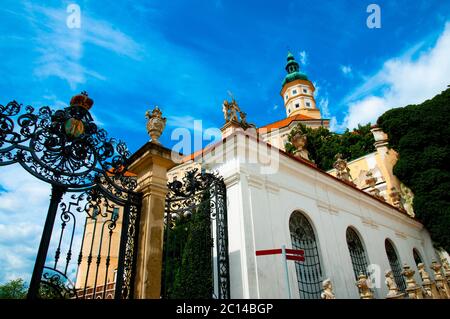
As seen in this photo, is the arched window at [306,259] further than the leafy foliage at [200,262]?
Yes

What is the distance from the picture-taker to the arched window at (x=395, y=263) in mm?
12633

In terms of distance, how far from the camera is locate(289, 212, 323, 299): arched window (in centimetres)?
811

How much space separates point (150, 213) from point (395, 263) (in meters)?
12.6

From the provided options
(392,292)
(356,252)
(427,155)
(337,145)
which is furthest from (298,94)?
(392,292)

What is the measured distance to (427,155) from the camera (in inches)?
762

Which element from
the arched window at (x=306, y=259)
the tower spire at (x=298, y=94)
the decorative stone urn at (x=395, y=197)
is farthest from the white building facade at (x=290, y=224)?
the tower spire at (x=298, y=94)

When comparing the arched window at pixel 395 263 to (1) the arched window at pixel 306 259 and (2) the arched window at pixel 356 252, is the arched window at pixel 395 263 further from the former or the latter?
(1) the arched window at pixel 306 259

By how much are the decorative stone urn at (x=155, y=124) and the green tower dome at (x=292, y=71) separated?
56.1 meters

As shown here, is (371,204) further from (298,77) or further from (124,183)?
(298,77)

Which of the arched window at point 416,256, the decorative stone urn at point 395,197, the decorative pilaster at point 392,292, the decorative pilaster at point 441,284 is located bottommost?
the decorative pilaster at point 392,292

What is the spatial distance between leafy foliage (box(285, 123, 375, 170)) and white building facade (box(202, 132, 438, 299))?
63.7 ft

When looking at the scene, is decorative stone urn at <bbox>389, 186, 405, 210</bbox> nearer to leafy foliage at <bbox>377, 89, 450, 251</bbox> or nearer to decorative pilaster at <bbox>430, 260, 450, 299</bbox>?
leafy foliage at <bbox>377, 89, 450, 251</bbox>

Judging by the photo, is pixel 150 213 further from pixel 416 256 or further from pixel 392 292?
pixel 416 256

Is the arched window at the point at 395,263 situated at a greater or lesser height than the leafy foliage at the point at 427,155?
lesser
